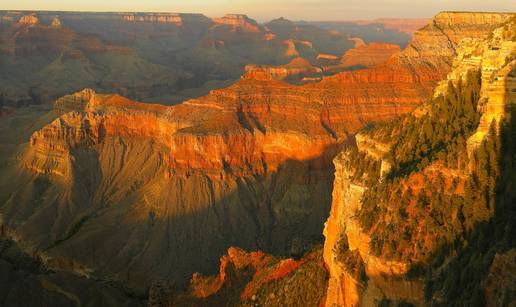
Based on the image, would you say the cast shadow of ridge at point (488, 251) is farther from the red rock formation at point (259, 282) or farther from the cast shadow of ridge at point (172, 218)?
the cast shadow of ridge at point (172, 218)

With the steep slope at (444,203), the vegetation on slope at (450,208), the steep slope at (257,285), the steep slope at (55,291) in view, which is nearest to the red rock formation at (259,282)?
the steep slope at (257,285)

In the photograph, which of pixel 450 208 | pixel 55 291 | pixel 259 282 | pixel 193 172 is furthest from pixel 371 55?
pixel 450 208

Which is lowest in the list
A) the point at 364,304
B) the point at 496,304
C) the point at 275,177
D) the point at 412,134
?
the point at 275,177

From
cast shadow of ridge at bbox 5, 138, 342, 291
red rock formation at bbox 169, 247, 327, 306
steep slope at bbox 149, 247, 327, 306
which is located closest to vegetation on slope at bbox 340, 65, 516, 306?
steep slope at bbox 149, 247, 327, 306

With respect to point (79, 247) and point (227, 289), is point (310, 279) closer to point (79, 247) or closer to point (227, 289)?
point (227, 289)

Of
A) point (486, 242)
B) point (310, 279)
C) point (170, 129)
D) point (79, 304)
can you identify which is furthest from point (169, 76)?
point (486, 242)

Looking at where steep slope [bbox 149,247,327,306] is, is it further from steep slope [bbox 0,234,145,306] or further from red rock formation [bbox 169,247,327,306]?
steep slope [bbox 0,234,145,306]
